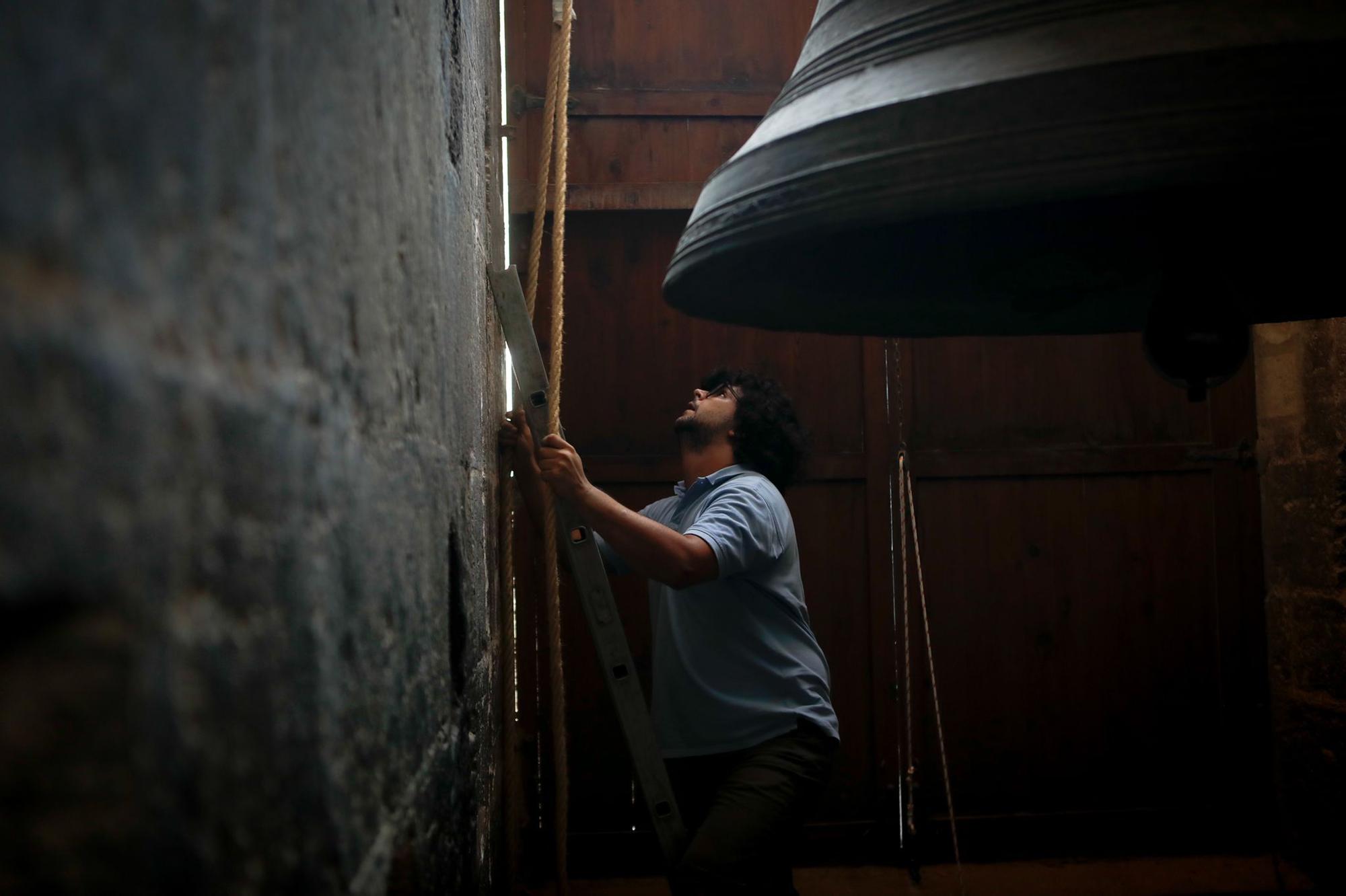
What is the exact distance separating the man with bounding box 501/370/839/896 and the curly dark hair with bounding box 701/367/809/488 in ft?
0.06

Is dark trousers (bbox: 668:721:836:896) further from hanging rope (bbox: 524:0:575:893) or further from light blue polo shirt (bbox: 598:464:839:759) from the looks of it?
hanging rope (bbox: 524:0:575:893)

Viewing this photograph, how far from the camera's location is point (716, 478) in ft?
7.68

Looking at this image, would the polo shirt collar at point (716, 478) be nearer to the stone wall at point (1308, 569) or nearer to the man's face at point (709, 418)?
the man's face at point (709, 418)

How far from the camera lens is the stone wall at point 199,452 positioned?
10.2 inches

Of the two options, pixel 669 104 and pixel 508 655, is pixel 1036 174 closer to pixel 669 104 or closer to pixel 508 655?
pixel 508 655

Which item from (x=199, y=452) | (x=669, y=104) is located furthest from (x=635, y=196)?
(x=199, y=452)

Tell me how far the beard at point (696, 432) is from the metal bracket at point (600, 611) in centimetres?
63

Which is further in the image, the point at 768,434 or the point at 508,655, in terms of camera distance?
the point at 768,434

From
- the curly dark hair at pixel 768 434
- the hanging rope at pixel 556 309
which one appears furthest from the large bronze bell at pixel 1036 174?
the curly dark hair at pixel 768 434

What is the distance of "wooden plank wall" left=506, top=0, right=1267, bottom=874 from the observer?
2936 millimetres

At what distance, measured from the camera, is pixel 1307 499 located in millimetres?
2662

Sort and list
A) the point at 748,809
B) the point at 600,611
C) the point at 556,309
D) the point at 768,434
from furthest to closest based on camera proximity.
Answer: the point at 768,434, the point at 748,809, the point at 600,611, the point at 556,309

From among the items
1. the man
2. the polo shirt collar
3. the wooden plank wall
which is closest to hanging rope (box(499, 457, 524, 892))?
Result: the man

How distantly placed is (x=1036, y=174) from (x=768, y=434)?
71.4 inches
